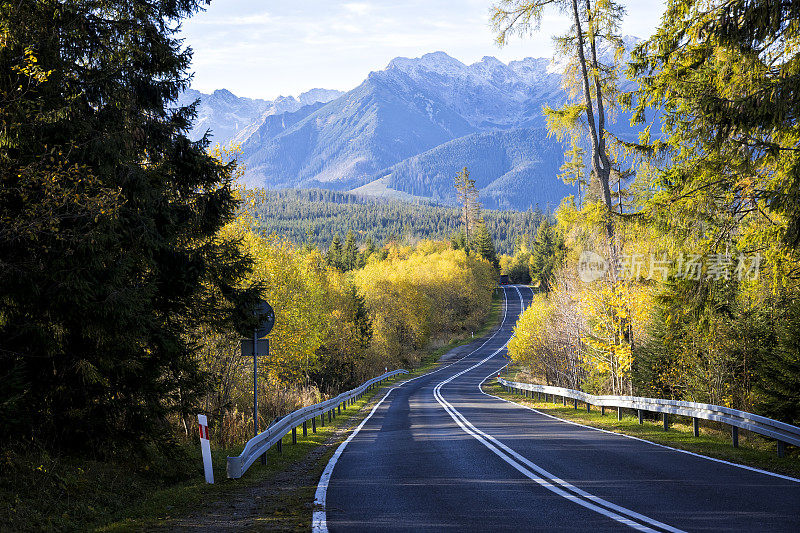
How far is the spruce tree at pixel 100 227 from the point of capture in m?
7.49

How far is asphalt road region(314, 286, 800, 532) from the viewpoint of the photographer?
21.3 ft

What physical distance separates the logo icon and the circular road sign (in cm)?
1498

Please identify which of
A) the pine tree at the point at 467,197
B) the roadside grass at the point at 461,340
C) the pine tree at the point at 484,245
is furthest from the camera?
the pine tree at the point at 467,197

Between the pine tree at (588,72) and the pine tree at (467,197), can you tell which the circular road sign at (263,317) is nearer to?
the pine tree at (588,72)

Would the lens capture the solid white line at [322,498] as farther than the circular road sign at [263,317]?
No

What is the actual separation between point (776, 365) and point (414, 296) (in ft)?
196

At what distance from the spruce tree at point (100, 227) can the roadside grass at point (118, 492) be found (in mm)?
549

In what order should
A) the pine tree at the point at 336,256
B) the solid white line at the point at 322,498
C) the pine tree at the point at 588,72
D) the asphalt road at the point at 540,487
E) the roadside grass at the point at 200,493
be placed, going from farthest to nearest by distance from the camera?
the pine tree at the point at 336,256
the pine tree at the point at 588,72
the roadside grass at the point at 200,493
the solid white line at the point at 322,498
the asphalt road at the point at 540,487

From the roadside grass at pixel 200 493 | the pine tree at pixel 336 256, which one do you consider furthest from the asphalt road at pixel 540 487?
the pine tree at pixel 336 256

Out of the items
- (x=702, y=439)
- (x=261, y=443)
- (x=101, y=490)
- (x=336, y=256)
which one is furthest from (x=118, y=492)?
(x=336, y=256)

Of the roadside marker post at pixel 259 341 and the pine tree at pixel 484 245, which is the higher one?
the pine tree at pixel 484 245

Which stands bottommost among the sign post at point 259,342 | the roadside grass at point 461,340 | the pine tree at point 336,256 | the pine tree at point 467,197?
the roadside grass at point 461,340

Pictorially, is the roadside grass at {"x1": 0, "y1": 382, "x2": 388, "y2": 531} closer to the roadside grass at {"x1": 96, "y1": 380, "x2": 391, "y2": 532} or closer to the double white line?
the roadside grass at {"x1": 96, "y1": 380, "x2": 391, "y2": 532}

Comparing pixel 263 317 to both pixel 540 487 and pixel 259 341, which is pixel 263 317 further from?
pixel 540 487
